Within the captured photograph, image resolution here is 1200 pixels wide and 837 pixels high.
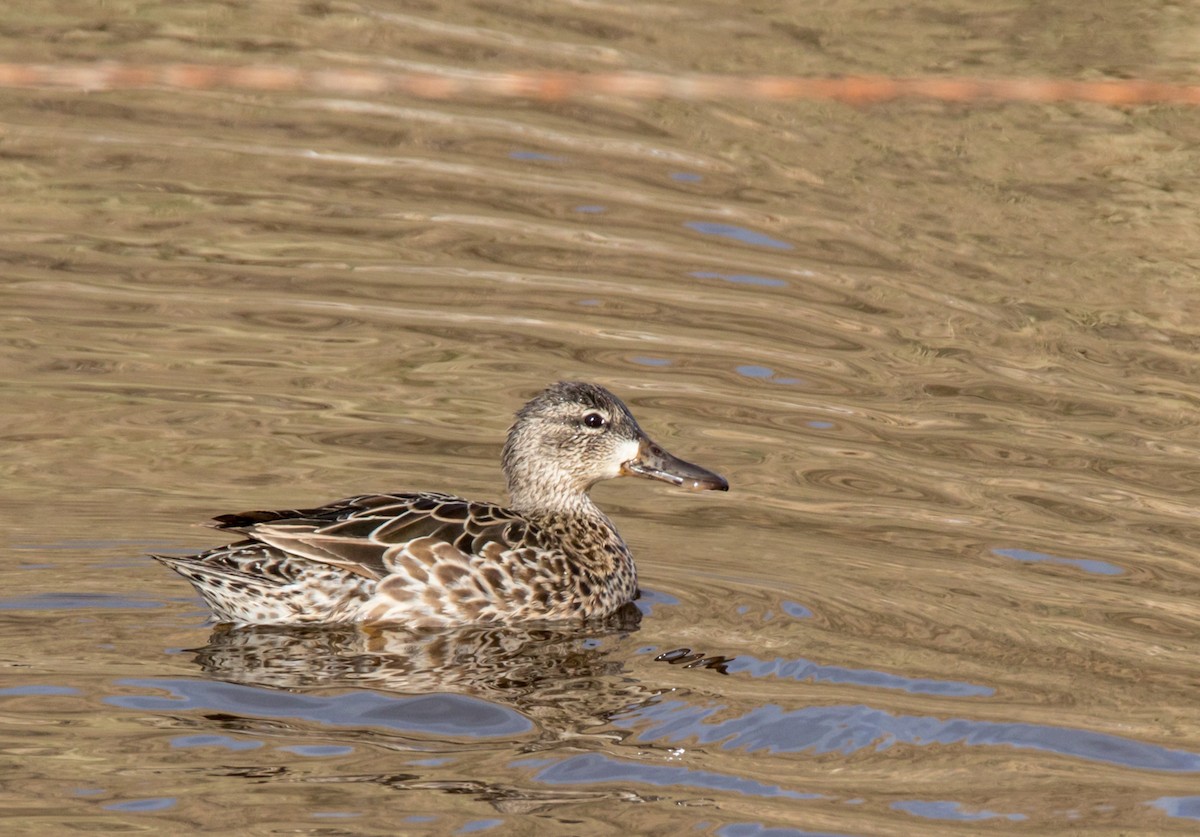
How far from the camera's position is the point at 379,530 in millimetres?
8539

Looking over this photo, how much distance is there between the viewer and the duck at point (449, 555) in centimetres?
837

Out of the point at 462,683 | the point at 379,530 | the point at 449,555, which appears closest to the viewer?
the point at 462,683

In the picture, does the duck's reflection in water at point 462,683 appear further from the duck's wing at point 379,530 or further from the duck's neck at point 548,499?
the duck's neck at point 548,499

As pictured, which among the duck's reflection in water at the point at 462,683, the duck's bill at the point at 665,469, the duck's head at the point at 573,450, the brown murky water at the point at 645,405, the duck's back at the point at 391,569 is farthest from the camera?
the duck's head at the point at 573,450

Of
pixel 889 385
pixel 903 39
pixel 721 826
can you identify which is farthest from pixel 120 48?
pixel 721 826

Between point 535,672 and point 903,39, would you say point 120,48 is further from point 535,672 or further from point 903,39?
point 535,672

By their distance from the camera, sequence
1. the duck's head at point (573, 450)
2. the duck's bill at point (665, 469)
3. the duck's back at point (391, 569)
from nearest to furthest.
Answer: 1. the duck's back at point (391, 569)
2. the duck's bill at point (665, 469)
3. the duck's head at point (573, 450)

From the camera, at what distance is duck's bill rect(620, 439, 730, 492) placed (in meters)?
9.30

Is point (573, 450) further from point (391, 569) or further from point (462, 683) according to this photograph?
point (462, 683)

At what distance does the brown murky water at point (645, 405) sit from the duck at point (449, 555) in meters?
0.17

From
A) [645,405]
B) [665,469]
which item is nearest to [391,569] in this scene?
[665,469]

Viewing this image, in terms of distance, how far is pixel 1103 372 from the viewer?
456 inches

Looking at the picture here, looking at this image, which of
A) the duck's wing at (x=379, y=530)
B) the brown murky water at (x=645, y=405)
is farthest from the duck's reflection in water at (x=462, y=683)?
the duck's wing at (x=379, y=530)

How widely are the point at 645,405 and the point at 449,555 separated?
256cm
